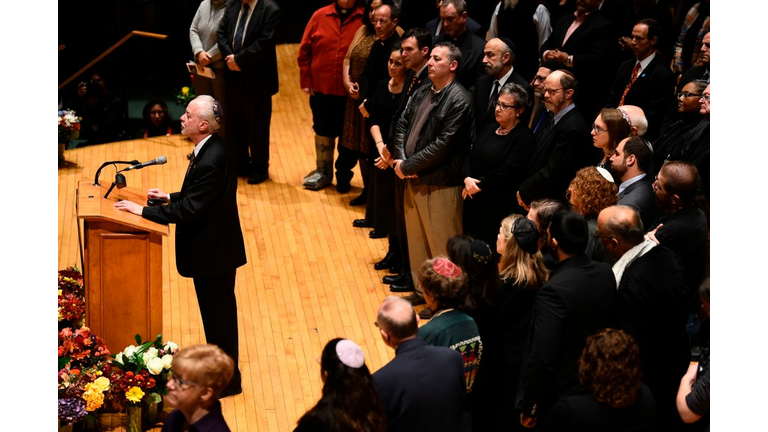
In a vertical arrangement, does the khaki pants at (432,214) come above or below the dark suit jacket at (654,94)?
below

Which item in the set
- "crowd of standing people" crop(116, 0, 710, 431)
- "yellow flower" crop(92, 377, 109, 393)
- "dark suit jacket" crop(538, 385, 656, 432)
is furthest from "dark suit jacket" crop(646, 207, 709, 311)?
"yellow flower" crop(92, 377, 109, 393)

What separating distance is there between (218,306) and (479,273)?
1.63 m

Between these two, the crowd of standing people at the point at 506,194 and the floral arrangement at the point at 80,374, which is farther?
the floral arrangement at the point at 80,374

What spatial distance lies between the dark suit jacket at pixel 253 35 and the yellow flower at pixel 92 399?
12.1 ft

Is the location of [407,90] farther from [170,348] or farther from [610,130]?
[170,348]

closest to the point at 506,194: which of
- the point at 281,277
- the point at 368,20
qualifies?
the point at 281,277

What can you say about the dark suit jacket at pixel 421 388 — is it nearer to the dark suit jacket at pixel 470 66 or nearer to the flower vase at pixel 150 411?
the flower vase at pixel 150 411

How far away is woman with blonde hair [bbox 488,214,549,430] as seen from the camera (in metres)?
3.77

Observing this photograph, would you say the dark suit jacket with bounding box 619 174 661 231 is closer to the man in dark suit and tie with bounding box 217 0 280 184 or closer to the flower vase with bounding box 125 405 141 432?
the flower vase with bounding box 125 405 141 432

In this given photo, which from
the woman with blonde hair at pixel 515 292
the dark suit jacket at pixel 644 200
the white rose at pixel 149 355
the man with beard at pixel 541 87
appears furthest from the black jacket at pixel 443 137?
the white rose at pixel 149 355

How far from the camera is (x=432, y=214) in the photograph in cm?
566

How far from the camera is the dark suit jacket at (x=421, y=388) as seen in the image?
9.96 feet

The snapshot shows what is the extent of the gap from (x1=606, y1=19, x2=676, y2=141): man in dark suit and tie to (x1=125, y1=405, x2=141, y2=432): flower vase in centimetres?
346

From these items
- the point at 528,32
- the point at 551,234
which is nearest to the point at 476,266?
the point at 551,234
